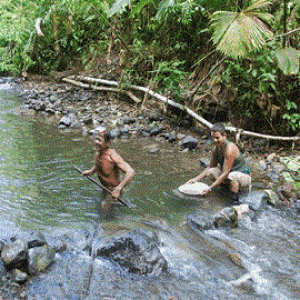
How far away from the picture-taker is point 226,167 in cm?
532

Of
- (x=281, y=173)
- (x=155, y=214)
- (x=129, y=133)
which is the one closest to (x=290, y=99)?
(x=281, y=173)

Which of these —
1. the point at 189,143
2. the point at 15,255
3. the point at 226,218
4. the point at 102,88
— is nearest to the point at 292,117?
the point at 189,143

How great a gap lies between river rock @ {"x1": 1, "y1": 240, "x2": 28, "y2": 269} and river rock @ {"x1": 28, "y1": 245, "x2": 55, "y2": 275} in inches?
2.5

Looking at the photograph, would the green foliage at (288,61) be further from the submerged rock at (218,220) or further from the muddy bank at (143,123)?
the submerged rock at (218,220)

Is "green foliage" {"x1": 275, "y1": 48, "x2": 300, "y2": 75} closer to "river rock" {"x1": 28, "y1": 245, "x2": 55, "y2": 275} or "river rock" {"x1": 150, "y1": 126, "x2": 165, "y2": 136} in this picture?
"river rock" {"x1": 150, "y1": 126, "x2": 165, "y2": 136}

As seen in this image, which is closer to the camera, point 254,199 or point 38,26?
point 254,199

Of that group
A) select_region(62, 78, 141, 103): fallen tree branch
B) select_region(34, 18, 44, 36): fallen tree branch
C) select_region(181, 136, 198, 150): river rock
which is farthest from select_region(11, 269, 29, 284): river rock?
select_region(34, 18, 44, 36): fallen tree branch

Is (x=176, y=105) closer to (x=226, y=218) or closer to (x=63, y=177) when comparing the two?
(x=63, y=177)

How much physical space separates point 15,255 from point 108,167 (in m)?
1.71

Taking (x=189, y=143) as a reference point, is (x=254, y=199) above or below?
above

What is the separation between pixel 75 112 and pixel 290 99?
5715mm

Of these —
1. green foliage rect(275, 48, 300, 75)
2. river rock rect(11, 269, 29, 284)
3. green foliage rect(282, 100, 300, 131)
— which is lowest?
river rock rect(11, 269, 29, 284)

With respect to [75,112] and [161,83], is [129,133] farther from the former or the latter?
[75,112]

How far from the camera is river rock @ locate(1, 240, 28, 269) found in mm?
3430
